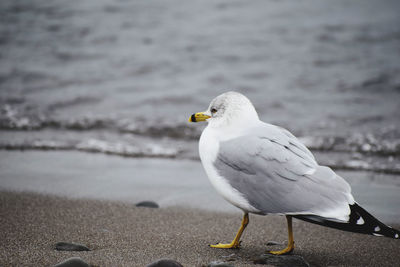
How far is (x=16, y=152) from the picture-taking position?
566cm

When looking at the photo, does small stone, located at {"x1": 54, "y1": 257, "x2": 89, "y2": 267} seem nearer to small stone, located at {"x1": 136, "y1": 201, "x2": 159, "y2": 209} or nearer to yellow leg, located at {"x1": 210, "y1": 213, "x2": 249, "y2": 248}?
yellow leg, located at {"x1": 210, "y1": 213, "x2": 249, "y2": 248}

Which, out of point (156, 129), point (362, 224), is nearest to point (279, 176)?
point (362, 224)

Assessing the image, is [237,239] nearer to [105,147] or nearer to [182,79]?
[105,147]

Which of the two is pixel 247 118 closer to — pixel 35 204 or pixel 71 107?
pixel 35 204

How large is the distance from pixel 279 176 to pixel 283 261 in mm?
515

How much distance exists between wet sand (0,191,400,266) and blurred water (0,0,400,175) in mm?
1882

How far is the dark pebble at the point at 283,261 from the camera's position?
2682mm

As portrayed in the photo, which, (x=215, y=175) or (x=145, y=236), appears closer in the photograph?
(x=215, y=175)

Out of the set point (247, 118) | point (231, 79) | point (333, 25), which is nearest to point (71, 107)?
point (231, 79)

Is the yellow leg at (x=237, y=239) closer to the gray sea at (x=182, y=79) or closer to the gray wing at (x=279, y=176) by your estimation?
the gray wing at (x=279, y=176)

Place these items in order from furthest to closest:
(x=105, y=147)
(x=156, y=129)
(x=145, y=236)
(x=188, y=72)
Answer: (x=188, y=72), (x=156, y=129), (x=105, y=147), (x=145, y=236)

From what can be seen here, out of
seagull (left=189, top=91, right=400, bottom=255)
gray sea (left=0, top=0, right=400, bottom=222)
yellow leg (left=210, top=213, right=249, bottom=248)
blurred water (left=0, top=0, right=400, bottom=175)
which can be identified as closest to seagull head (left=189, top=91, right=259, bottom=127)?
seagull (left=189, top=91, right=400, bottom=255)

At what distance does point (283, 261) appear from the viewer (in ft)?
8.86

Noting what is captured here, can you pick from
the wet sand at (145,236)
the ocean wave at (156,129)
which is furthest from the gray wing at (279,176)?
the ocean wave at (156,129)
